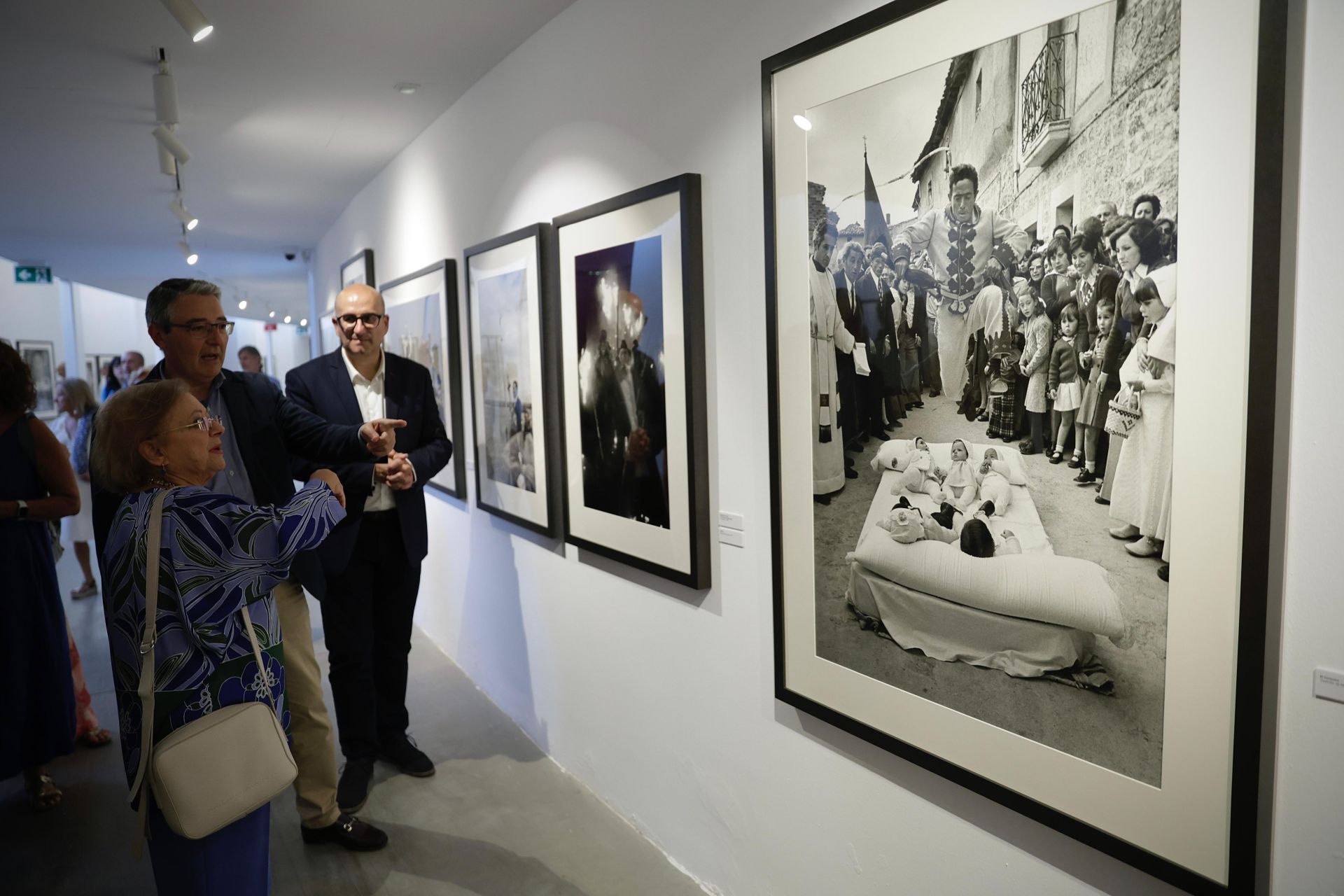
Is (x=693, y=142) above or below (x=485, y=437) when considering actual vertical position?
above

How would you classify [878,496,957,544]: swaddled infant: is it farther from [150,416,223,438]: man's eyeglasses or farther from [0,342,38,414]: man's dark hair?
[0,342,38,414]: man's dark hair

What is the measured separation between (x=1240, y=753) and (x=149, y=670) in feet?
6.70

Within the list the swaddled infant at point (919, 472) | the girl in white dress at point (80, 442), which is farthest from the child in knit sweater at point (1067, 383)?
the girl in white dress at point (80, 442)

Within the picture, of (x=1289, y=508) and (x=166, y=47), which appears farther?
(x=166, y=47)

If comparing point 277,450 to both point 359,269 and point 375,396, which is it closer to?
point 375,396

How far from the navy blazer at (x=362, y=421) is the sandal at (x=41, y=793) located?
1.40m

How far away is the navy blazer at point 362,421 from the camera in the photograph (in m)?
3.11

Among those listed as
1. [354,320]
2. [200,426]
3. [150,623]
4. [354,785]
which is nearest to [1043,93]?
[200,426]

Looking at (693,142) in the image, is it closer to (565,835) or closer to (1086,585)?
(1086,585)

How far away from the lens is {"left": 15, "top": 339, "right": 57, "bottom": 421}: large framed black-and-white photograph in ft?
39.5

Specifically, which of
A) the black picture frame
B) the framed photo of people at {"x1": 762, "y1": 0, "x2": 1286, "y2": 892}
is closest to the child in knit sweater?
the framed photo of people at {"x1": 762, "y1": 0, "x2": 1286, "y2": 892}

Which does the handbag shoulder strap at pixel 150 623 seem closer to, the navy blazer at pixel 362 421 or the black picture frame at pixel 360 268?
the navy blazer at pixel 362 421

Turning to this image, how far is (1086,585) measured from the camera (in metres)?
1.41

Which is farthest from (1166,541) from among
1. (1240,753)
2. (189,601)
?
(189,601)
